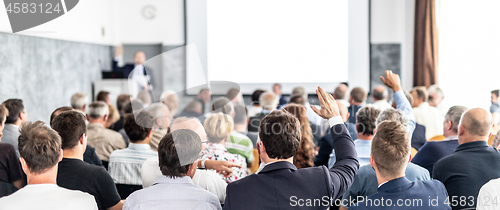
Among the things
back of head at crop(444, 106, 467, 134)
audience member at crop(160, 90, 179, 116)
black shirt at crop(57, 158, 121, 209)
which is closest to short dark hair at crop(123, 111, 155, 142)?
audience member at crop(160, 90, 179, 116)

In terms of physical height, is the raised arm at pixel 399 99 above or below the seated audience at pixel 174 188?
above

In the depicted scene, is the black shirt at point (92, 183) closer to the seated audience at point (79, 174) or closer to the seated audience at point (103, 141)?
the seated audience at point (79, 174)

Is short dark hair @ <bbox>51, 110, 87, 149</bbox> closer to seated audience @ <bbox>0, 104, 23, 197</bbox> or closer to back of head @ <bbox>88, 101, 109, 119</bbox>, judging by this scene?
seated audience @ <bbox>0, 104, 23, 197</bbox>

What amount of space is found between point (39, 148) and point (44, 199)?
0.21 m

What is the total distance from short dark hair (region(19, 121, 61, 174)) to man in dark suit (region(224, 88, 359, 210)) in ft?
2.29

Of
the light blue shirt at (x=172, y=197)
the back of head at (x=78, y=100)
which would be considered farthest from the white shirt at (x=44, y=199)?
the back of head at (x=78, y=100)

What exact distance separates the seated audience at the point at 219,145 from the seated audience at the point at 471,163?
3.53 ft

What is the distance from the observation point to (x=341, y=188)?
1.55 metres

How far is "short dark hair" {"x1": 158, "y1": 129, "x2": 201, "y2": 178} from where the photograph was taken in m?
1.58

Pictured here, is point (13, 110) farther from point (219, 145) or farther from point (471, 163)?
point (471, 163)

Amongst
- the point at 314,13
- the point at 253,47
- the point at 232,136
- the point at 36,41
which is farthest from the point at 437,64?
the point at 36,41

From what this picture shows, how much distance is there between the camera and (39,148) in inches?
59.9

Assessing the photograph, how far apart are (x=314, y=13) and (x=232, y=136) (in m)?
5.57

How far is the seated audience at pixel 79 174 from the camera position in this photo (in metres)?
1.84
